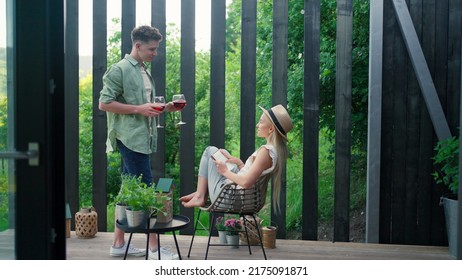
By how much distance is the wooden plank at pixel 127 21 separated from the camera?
437 centimetres

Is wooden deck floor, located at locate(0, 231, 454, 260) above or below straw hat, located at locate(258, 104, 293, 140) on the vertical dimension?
below

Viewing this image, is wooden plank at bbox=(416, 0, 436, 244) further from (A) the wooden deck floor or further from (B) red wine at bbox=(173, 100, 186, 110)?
(B) red wine at bbox=(173, 100, 186, 110)

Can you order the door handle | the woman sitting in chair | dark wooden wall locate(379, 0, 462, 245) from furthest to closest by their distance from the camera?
dark wooden wall locate(379, 0, 462, 245) → the woman sitting in chair → the door handle

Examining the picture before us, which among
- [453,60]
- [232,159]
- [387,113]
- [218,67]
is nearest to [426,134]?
[387,113]

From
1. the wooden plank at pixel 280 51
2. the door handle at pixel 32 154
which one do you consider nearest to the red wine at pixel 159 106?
the wooden plank at pixel 280 51

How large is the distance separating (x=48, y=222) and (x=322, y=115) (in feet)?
12.7

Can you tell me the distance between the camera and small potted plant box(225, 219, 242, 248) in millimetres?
4160

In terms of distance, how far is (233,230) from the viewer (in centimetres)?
416

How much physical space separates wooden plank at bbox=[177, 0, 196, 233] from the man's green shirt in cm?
55

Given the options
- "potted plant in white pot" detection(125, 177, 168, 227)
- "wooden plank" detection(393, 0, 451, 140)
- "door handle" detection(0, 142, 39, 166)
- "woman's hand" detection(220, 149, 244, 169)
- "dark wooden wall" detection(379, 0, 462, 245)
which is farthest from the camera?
"dark wooden wall" detection(379, 0, 462, 245)

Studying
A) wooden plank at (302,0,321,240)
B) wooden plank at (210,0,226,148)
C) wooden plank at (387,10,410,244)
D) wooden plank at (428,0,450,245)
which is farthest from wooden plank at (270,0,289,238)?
wooden plank at (428,0,450,245)

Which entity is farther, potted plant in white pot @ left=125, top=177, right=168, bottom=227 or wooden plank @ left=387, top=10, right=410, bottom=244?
wooden plank @ left=387, top=10, right=410, bottom=244

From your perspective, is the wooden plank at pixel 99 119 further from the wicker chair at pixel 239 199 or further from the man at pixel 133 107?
the wicker chair at pixel 239 199
